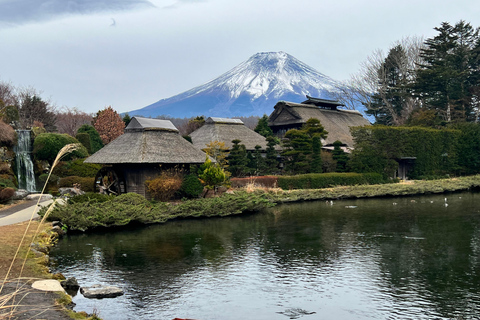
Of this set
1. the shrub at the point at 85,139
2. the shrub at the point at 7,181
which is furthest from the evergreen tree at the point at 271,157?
the shrub at the point at 7,181

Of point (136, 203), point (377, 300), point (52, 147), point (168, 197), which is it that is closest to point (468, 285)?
point (377, 300)

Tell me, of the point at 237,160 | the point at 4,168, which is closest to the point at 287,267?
the point at 4,168

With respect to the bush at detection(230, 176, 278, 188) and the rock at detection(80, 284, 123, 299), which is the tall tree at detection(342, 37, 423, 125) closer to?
the bush at detection(230, 176, 278, 188)

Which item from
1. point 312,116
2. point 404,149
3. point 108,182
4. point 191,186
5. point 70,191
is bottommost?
point 70,191

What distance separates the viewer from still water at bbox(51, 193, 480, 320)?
1045 cm

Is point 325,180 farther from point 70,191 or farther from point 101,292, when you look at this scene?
point 101,292

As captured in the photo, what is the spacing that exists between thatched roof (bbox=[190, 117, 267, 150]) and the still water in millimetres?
21198

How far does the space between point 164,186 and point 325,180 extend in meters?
15.1

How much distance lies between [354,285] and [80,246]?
36.3 feet

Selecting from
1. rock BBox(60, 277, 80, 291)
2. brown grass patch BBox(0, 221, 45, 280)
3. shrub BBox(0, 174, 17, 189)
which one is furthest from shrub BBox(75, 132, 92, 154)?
rock BBox(60, 277, 80, 291)

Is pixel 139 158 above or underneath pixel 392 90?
underneath

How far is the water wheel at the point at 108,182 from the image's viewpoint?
29.2m

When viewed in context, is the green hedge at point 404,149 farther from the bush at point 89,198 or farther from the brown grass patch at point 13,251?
the brown grass patch at point 13,251

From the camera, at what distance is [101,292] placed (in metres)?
11.5
